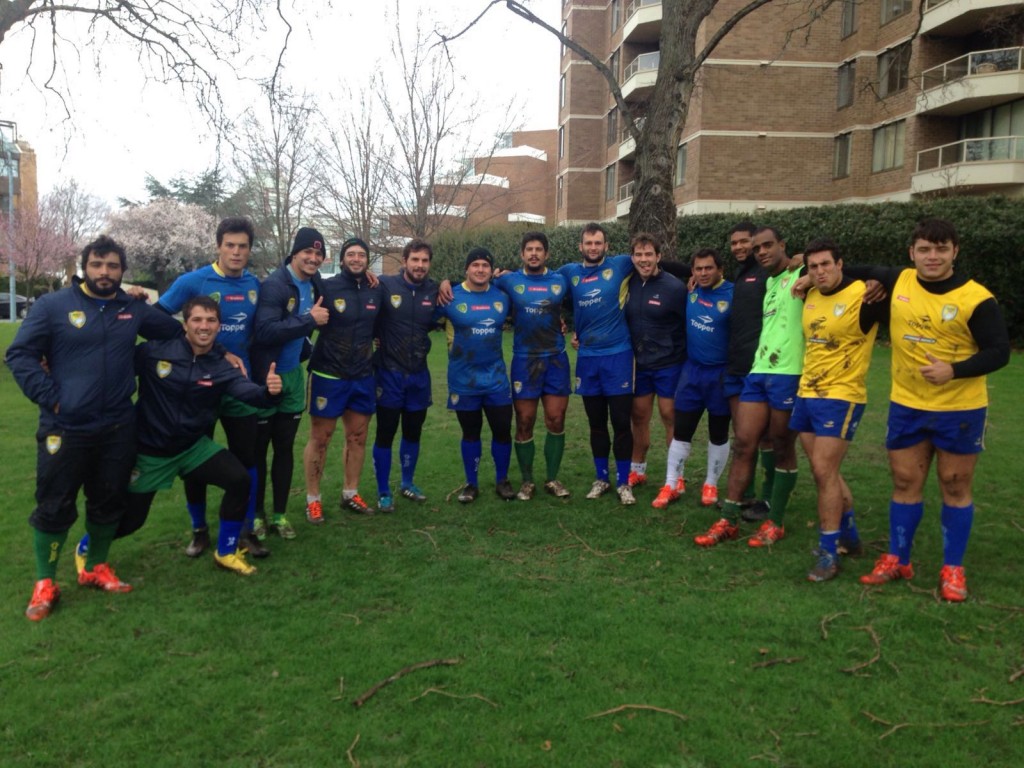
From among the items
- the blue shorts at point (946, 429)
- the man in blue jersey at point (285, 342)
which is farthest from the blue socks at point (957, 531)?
the man in blue jersey at point (285, 342)

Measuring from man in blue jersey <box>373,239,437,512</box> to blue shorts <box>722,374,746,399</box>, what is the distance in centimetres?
238

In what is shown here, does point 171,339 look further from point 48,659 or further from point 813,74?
point 813,74

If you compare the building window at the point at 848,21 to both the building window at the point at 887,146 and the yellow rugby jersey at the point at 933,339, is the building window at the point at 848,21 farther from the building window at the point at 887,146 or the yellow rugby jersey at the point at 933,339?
the yellow rugby jersey at the point at 933,339

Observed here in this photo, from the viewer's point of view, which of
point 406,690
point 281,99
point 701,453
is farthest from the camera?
point 281,99

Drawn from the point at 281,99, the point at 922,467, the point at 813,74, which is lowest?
the point at 922,467

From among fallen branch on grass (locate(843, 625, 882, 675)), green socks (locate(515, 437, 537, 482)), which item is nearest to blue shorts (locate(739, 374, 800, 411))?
fallen branch on grass (locate(843, 625, 882, 675))

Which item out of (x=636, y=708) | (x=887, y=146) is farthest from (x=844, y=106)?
(x=636, y=708)

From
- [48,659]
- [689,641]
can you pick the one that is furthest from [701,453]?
[48,659]

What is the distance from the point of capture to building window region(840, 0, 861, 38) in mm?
26295

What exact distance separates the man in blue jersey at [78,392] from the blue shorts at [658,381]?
387 centimetres

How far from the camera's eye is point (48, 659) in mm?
3707

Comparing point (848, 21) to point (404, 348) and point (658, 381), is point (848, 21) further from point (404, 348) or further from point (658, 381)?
point (404, 348)

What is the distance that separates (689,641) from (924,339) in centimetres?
213

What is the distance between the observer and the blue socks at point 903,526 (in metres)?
4.45
